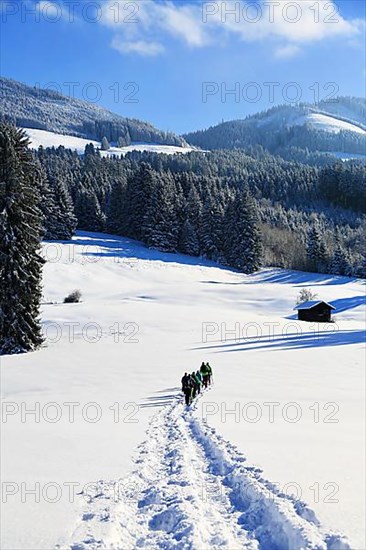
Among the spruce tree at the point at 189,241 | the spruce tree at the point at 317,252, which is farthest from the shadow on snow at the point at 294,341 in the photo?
the spruce tree at the point at 317,252

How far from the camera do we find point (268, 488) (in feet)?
24.8

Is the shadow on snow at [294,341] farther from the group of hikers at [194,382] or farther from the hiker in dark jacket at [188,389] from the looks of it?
the hiker in dark jacket at [188,389]

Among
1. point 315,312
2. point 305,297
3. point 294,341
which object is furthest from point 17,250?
point 305,297

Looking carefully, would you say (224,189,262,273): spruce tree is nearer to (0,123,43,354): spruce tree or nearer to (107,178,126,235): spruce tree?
(107,178,126,235): spruce tree

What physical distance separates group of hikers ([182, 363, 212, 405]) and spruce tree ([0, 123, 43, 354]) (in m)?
12.2

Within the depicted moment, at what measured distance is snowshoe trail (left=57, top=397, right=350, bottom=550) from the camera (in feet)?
19.4

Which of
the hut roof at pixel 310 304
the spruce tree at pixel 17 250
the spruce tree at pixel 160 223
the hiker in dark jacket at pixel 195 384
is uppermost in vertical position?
the spruce tree at pixel 160 223

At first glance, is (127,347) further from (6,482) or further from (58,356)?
(6,482)

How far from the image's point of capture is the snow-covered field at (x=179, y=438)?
6.34 metres

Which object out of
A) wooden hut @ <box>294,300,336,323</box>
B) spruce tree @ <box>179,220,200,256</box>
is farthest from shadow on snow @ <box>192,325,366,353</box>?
spruce tree @ <box>179,220,200,256</box>

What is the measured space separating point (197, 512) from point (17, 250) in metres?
23.7

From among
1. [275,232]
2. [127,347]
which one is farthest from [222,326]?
[275,232]

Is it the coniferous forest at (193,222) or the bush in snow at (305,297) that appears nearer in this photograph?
the bush in snow at (305,297)

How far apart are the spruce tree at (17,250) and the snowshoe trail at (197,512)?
1926cm
